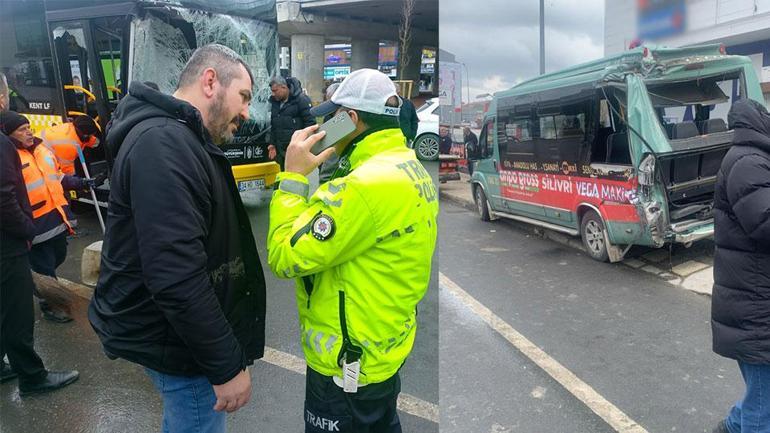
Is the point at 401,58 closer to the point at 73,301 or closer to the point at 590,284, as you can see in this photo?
the point at 590,284

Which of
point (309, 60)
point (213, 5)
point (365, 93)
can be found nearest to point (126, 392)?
point (365, 93)

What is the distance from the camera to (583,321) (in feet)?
16.8

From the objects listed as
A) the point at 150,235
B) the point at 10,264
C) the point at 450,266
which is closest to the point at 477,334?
the point at 450,266

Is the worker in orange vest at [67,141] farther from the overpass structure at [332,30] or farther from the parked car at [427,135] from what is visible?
the overpass structure at [332,30]

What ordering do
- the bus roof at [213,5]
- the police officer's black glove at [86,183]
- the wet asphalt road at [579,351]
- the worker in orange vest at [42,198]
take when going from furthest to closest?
1. the bus roof at [213,5]
2. the police officer's black glove at [86,183]
3. the worker in orange vest at [42,198]
4. the wet asphalt road at [579,351]

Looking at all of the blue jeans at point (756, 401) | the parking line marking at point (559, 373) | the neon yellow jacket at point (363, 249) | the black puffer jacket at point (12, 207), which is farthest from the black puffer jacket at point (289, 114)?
the blue jeans at point (756, 401)

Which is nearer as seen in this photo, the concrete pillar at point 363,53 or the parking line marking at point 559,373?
the parking line marking at point 559,373

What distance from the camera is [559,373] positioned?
4.02 m

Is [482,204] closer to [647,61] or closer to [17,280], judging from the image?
[647,61]

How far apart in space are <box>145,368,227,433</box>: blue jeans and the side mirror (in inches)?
209

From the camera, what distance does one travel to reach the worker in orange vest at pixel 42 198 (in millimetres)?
3801

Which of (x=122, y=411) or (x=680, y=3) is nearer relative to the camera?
(x=122, y=411)

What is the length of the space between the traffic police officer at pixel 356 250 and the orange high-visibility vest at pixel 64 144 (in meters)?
5.50

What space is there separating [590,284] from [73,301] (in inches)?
202
